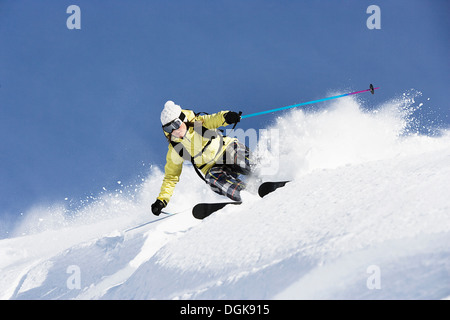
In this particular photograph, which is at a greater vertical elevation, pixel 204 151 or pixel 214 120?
pixel 214 120

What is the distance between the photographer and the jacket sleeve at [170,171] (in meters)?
6.43

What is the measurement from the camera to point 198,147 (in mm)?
6160

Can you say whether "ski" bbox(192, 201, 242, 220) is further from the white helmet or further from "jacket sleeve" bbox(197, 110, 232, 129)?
the white helmet

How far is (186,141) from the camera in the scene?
6.07 metres

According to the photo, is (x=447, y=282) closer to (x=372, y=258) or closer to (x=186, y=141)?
(x=372, y=258)

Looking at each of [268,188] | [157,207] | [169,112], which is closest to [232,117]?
[169,112]

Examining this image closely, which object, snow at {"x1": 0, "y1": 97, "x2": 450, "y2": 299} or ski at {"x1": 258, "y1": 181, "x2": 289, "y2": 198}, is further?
ski at {"x1": 258, "y1": 181, "x2": 289, "y2": 198}

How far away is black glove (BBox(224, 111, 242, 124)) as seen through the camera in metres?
5.60

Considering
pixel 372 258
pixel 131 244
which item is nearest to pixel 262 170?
pixel 131 244

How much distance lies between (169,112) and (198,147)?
79 centimetres

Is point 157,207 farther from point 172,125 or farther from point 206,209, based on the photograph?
point 172,125

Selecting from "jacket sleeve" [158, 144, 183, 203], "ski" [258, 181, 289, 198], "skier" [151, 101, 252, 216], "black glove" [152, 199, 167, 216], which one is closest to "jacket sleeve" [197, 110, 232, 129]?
"skier" [151, 101, 252, 216]
